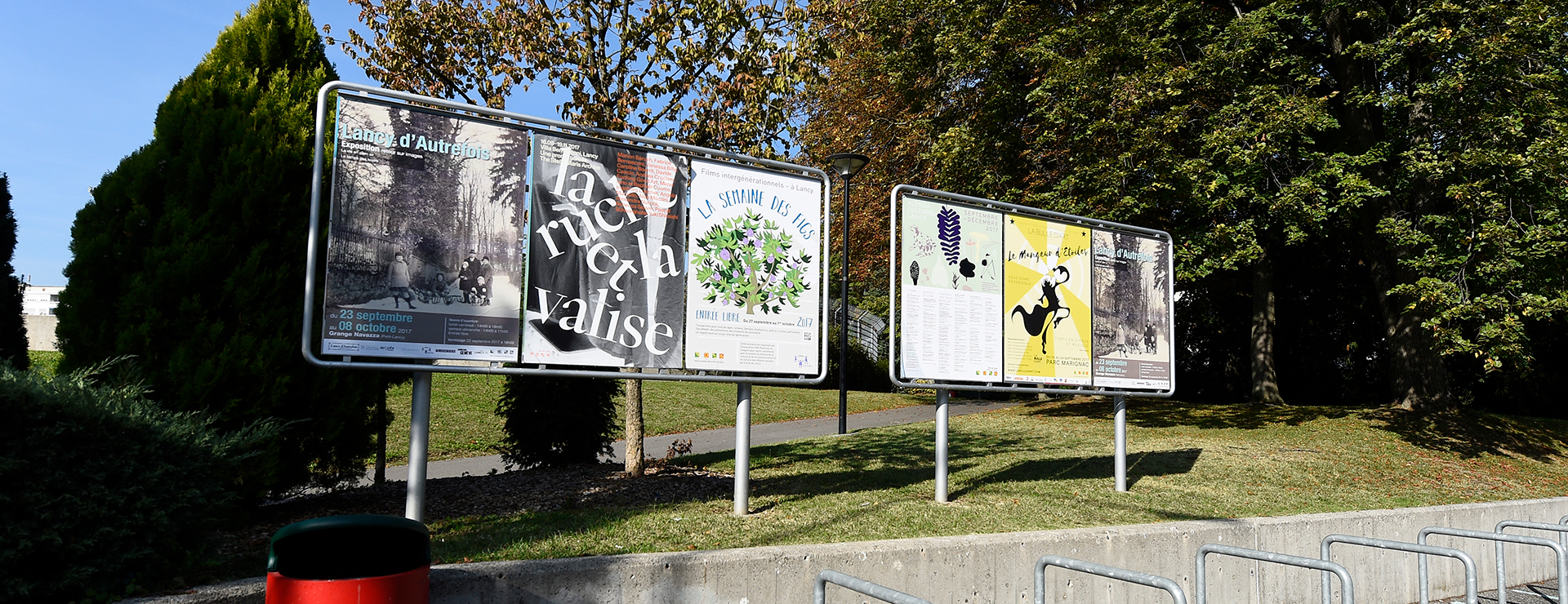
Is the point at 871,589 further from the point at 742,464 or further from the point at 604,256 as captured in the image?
the point at 604,256

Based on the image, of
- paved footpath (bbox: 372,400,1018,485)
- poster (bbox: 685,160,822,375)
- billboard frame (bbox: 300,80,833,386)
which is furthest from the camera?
paved footpath (bbox: 372,400,1018,485)

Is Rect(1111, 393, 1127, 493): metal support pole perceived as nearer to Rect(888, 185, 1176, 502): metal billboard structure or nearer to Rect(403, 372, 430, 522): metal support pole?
Rect(888, 185, 1176, 502): metal billboard structure

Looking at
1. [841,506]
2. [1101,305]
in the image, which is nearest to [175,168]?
[841,506]

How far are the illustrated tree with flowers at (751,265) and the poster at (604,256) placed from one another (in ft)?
→ 0.80

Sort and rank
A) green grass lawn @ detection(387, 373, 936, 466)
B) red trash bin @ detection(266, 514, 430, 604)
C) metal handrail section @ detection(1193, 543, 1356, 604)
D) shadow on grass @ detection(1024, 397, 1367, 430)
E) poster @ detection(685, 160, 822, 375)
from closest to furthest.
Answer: red trash bin @ detection(266, 514, 430, 604)
metal handrail section @ detection(1193, 543, 1356, 604)
poster @ detection(685, 160, 822, 375)
green grass lawn @ detection(387, 373, 936, 466)
shadow on grass @ detection(1024, 397, 1367, 430)

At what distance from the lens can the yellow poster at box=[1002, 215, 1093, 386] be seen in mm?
8578

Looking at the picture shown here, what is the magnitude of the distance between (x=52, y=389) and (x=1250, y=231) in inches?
576

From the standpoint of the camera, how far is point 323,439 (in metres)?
6.52

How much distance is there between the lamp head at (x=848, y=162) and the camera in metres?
14.6

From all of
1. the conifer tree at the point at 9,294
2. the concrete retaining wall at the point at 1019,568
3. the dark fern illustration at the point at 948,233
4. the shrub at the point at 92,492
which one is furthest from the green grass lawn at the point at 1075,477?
the conifer tree at the point at 9,294

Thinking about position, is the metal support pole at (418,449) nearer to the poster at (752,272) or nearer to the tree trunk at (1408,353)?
the poster at (752,272)

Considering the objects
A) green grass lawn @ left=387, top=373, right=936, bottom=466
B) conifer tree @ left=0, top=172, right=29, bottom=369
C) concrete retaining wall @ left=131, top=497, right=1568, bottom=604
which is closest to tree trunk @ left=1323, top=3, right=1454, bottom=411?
concrete retaining wall @ left=131, top=497, right=1568, bottom=604

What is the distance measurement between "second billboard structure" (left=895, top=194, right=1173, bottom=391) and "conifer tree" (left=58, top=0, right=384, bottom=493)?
15.9 ft

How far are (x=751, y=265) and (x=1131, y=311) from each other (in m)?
4.82
